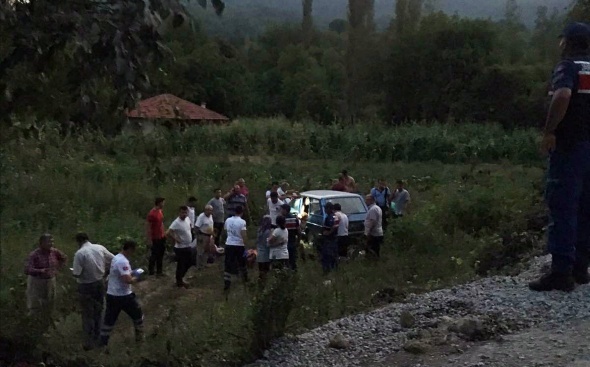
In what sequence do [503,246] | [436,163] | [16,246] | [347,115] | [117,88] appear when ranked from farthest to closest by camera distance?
[347,115]
[436,163]
[16,246]
[503,246]
[117,88]

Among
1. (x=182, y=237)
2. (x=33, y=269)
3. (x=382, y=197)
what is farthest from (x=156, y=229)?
(x=382, y=197)

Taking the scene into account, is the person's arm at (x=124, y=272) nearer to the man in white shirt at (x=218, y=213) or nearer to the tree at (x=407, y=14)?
the man in white shirt at (x=218, y=213)

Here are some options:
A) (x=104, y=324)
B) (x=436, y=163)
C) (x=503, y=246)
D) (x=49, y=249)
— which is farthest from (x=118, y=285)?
(x=436, y=163)

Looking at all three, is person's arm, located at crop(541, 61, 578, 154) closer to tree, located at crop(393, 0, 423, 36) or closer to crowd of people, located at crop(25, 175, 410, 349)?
crowd of people, located at crop(25, 175, 410, 349)

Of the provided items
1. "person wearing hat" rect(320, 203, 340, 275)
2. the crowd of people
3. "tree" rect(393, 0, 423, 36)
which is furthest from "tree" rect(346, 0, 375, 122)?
"person wearing hat" rect(320, 203, 340, 275)

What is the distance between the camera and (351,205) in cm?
2067

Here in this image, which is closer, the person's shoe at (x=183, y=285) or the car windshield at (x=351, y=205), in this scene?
the person's shoe at (x=183, y=285)

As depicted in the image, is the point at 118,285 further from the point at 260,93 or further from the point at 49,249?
the point at 260,93

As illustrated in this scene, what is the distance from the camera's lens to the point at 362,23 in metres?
74.6

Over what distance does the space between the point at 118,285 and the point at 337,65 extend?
75207 mm

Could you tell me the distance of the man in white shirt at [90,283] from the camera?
38.1ft

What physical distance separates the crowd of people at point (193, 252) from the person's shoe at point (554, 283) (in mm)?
3227

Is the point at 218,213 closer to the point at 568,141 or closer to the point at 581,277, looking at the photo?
the point at 581,277

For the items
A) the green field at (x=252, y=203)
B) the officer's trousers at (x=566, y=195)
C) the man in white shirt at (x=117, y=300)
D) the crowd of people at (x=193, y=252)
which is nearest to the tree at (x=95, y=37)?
the green field at (x=252, y=203)
